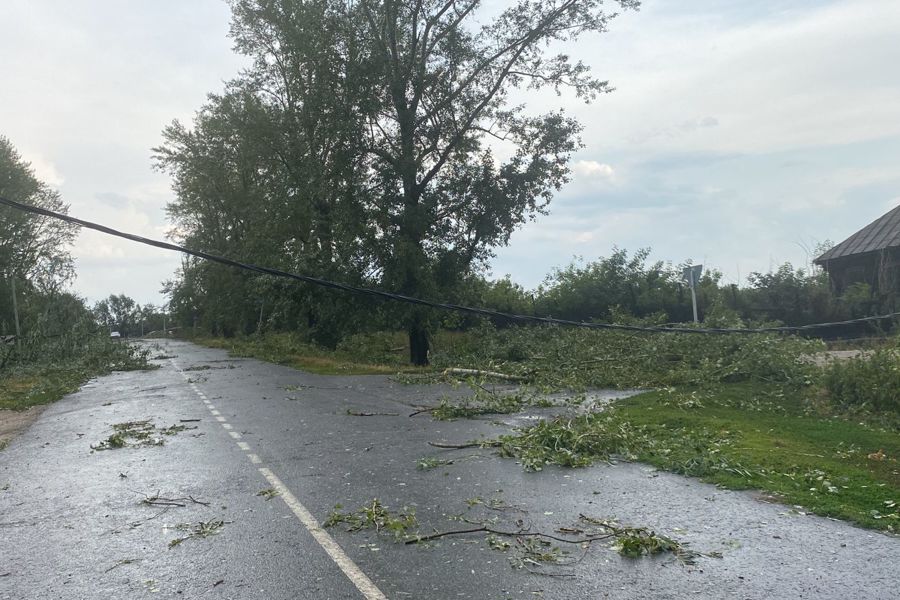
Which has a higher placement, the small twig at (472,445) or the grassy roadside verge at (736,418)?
the grassy roadside verge at (736,418)

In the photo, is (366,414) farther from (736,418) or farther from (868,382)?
(868,382)

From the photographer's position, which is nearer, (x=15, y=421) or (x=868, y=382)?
(x=868, y=382)

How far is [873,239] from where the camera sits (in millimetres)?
33000

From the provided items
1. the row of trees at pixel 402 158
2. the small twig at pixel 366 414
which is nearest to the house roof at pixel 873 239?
the row of trees at pixel 402 158

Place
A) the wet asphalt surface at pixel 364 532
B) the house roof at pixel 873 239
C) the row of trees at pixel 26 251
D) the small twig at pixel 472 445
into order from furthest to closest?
1. the row of trees at pixel 26 251
2. the house roof at pixel 873 239
3. the small twig at pixel 472 445
4. the wet asphalt surface at pixel 364 532

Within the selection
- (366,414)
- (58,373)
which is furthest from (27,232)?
(366,414)

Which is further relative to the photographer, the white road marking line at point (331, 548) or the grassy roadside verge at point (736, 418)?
the grassy roadside verge at point (736, 418)

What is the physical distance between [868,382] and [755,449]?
4.70m

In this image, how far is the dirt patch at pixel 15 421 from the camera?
1378 centimetres

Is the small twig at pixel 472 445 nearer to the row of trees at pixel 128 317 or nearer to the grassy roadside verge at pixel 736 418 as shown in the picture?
the grassy roadside verge at pixel 736 418

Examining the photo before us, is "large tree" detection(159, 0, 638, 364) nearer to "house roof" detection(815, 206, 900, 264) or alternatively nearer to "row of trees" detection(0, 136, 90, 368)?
"house roof" detection(815, 206, 900, 264)

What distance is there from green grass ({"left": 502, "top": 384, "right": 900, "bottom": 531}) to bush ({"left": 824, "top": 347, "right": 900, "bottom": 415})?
753mm

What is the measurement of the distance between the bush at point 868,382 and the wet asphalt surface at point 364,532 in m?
6.00

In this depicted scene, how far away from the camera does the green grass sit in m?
7.06
